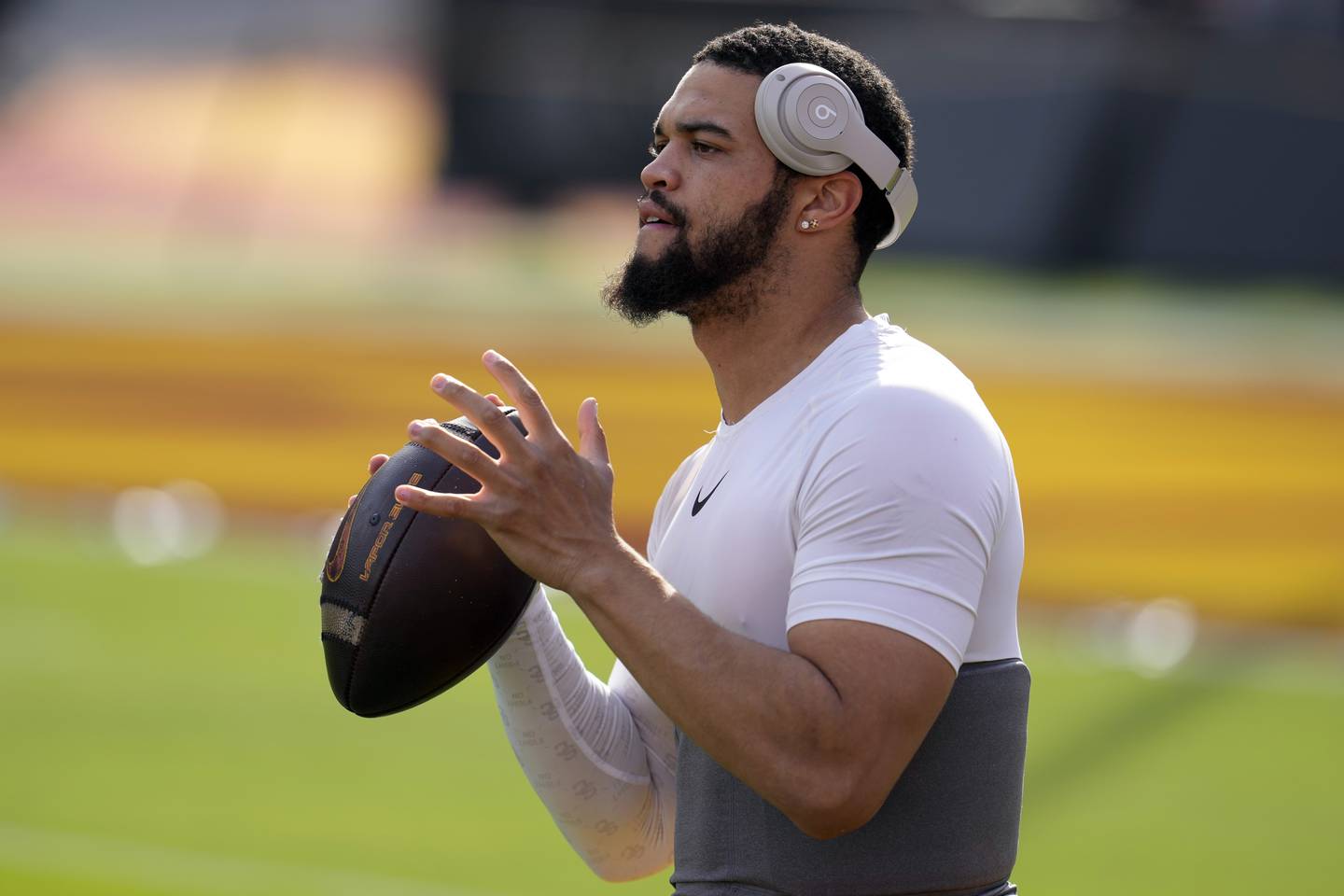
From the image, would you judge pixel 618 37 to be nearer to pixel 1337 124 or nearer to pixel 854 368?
pixel 1337 124

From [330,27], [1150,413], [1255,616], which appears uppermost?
[330,27]

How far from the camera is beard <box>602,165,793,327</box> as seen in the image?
296 cm

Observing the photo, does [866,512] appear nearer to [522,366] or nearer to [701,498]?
[701,498]

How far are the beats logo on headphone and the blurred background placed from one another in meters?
3.74

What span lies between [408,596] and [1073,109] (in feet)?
66.3

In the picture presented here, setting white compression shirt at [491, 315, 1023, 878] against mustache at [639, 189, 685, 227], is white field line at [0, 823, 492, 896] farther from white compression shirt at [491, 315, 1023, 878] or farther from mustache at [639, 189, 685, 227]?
mustache at [639, 189, 685, 227]

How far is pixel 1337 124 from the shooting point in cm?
2048

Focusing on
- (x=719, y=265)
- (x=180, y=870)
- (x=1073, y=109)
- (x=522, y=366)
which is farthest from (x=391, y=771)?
(x=1073, y=109)

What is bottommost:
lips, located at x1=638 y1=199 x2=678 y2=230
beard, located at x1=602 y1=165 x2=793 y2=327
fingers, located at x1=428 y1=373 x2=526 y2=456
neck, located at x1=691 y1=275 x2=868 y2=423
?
fingers, located at x1=428 y1=373 x2=526 y2=456

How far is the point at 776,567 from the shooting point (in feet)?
8.74

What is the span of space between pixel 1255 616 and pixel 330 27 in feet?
86.9

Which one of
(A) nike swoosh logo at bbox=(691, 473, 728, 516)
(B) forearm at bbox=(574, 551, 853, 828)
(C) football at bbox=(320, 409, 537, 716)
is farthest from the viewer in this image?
(C) football at bbox=(320, 409, 537, 716)

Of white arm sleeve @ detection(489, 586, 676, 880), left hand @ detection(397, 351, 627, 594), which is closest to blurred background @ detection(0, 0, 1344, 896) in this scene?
white arm sleeve @ detection(489, 586, 676, 880)

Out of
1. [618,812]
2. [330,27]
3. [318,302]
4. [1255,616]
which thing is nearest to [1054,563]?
[1255,616]
